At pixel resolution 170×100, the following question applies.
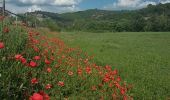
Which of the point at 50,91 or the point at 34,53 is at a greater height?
the point at 34,53

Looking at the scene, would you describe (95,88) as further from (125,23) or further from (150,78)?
(125,23)

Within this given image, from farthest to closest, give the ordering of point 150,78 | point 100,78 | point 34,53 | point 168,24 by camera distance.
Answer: point 168,24, point 150,78, point 100,78, point 34,53

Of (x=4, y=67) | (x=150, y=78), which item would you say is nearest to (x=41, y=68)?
(x=4, y=67)

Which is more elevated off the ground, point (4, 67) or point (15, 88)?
point (4, 67)

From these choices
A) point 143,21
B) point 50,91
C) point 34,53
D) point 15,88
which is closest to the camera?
point 15,88

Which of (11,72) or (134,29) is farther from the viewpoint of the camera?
(134,29)

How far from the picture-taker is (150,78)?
10742 millimetres

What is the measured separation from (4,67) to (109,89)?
3.32 m

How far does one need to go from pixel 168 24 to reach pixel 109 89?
3192 inches

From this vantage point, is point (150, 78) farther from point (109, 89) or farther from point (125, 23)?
point (125, 23)

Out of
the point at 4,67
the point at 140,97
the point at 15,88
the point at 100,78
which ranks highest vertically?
the point at 4,67

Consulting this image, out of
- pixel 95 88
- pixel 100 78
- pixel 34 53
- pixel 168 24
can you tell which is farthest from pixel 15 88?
pixel 168 24

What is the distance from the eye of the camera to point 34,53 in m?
6.72

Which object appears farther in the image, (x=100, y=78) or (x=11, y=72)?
(x=100, y=78)
